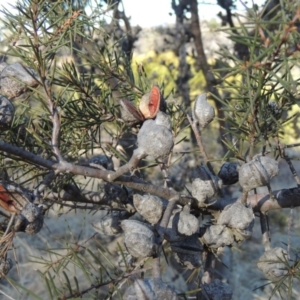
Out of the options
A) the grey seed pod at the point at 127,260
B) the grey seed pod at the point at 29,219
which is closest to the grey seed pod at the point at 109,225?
the grey seed pod at the point at 127,260

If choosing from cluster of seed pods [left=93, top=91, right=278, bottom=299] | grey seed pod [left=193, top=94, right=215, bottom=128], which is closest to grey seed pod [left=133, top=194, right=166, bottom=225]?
cluster of seed pods [left=93, top=91, right=278, bottom=299]

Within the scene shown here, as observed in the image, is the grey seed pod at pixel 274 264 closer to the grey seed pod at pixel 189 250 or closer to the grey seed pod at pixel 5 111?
the grey seed pod at pixel 189 250

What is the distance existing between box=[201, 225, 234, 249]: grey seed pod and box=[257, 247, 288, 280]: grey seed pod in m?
0.04

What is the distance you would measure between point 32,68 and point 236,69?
0.21 meters

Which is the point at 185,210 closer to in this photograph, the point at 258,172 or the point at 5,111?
the point at 258,172

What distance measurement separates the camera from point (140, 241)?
0.34 meters

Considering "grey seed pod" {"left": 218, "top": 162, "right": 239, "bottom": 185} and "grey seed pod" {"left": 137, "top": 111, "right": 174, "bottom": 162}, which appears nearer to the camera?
"grey seed pod" {"left": 137, "top": 111, "right": 174, "bottom": 162}

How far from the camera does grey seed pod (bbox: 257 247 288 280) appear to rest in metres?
0.45

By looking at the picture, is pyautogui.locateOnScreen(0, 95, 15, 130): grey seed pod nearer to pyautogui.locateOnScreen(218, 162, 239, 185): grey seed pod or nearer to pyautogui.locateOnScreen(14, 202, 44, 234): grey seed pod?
pyautogui.locateOnScreen(14, 202, 44, 234): grey seed pod

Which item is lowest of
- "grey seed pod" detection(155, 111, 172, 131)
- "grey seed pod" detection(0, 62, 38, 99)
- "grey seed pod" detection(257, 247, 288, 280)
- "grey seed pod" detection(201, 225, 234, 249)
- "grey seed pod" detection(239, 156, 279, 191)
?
"grey seed pod" detection(257, 247, 288, 280)

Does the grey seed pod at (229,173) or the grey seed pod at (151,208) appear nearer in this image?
the grey seed pod at (151,208)

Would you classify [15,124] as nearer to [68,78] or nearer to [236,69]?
[68,78]

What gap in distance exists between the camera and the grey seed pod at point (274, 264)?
0.45 metres

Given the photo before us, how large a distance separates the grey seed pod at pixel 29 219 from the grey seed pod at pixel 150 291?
0.44ft
